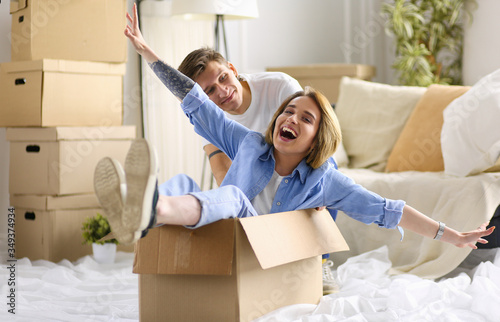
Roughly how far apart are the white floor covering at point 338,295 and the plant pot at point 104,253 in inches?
3.3

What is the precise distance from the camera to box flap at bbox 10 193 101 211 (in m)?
2.52

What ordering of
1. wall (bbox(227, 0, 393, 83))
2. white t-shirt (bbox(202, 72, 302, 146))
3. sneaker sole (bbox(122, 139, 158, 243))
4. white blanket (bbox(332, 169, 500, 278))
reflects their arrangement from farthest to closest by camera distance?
1. wall (bbox(227, 0, 393, 83))
2. white blanket (bbox(332, 169, 500, 278))
3. white t-shirt (bbox(202, 72, 302, 146))
4. sneaker sole (bbox(122, 139, 158, 243))

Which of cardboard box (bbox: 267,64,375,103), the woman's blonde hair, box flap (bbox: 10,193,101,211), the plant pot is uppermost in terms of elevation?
cardboard box (bbox: 267,64,375,103)

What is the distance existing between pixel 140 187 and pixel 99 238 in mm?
1422

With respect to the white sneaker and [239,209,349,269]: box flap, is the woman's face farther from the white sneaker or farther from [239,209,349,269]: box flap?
the white sneaker

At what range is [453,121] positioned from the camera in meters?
2.46

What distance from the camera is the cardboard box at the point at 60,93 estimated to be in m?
2.50

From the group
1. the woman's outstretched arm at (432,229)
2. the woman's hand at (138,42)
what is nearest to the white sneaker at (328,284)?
the woman's outstretched arm at (432,229)

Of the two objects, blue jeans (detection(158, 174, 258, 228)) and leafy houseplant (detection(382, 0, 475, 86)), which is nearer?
blue jeans (detection(158, 174, 258, 228))

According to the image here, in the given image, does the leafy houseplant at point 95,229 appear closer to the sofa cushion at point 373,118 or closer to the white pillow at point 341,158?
the white pillow at point 341,158

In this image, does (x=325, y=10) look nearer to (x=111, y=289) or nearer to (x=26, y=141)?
(x=26, y=141)

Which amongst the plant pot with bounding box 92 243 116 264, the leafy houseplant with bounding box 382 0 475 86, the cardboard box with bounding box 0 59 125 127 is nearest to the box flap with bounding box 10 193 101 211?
the plant pot with bounding box 92 243 116 264

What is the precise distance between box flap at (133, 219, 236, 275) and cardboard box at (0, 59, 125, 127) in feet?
4.25

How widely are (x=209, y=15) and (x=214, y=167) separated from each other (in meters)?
1.32
